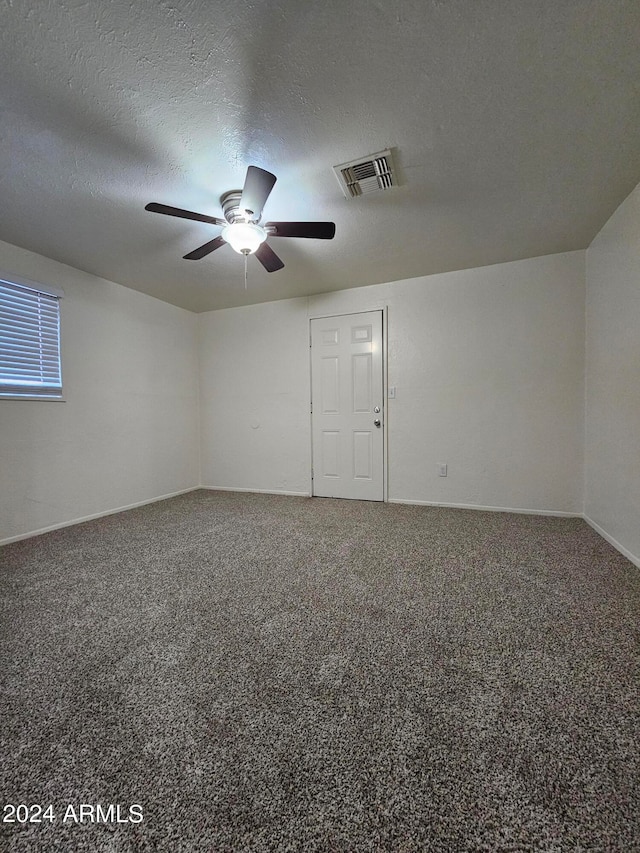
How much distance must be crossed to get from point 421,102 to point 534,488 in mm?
3148

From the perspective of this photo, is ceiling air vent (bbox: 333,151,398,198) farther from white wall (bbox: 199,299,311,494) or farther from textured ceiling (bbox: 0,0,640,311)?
white wall (bbox: 199,299,311,494)

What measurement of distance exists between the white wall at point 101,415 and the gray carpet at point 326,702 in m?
0.87

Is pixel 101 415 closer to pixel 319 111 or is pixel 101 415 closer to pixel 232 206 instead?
pixel 232 206

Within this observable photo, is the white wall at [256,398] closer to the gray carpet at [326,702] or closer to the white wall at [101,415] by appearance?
the white wall at [101,415]

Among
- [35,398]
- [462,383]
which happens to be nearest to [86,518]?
[35,398]

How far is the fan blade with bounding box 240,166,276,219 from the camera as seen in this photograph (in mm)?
1630

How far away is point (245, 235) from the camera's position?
2.15 m

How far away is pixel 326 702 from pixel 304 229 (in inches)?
92.6

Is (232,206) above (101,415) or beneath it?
above

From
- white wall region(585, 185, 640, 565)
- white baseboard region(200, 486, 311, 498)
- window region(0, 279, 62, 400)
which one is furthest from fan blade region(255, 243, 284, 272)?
white baseboard region(200, 486, 311, 498)

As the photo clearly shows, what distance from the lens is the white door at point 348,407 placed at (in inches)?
149

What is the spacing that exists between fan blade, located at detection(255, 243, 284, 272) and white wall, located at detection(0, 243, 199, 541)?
2.01 metres

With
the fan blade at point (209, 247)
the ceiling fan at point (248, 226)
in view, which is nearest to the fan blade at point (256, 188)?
the ceiling fan at point (248, 226)

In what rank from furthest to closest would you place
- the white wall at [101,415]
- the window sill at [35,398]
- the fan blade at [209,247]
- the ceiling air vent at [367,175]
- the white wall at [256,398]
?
the white wall at [256,398]
the white wall at [101,415]
the window sill at [35,398]
the fan blade at [209,247]
the ceiling air vent at [367,175]
